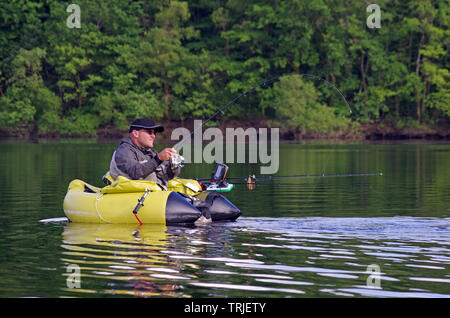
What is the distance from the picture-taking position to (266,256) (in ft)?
34.7

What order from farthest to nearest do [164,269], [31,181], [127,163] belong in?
1. [31,181]
2. [127,163]
3. [164,269]

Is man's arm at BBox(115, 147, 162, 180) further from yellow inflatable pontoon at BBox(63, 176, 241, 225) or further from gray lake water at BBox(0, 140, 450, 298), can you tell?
gray lake water at BBox(0, 140, 450, 298)

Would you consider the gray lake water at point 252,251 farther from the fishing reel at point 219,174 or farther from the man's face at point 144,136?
the man's face at point 144,136

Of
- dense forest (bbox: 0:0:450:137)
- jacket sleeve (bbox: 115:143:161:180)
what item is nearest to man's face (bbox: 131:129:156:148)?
jacket sleeve (bbox: 115:143:161:180)

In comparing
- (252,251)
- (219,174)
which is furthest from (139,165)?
(252,251)

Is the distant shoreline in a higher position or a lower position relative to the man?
higher

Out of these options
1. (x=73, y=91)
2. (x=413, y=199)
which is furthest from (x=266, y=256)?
(x=73, y=91)

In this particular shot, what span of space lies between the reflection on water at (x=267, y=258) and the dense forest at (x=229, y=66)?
48.2 meters

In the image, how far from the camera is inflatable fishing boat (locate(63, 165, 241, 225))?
13.1 m

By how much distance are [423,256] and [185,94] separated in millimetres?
54873

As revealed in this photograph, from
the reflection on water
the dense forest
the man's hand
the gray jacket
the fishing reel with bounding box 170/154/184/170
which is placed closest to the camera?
the reflection on water

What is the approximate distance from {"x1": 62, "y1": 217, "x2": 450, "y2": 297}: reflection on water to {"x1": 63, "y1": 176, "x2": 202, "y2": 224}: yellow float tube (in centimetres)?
17

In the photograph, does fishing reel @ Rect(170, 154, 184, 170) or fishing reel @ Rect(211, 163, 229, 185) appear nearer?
fishing reel @ Rect(170, 154, 184, 170)

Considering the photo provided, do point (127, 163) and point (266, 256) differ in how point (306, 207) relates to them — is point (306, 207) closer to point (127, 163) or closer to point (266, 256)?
point (127, 163)
